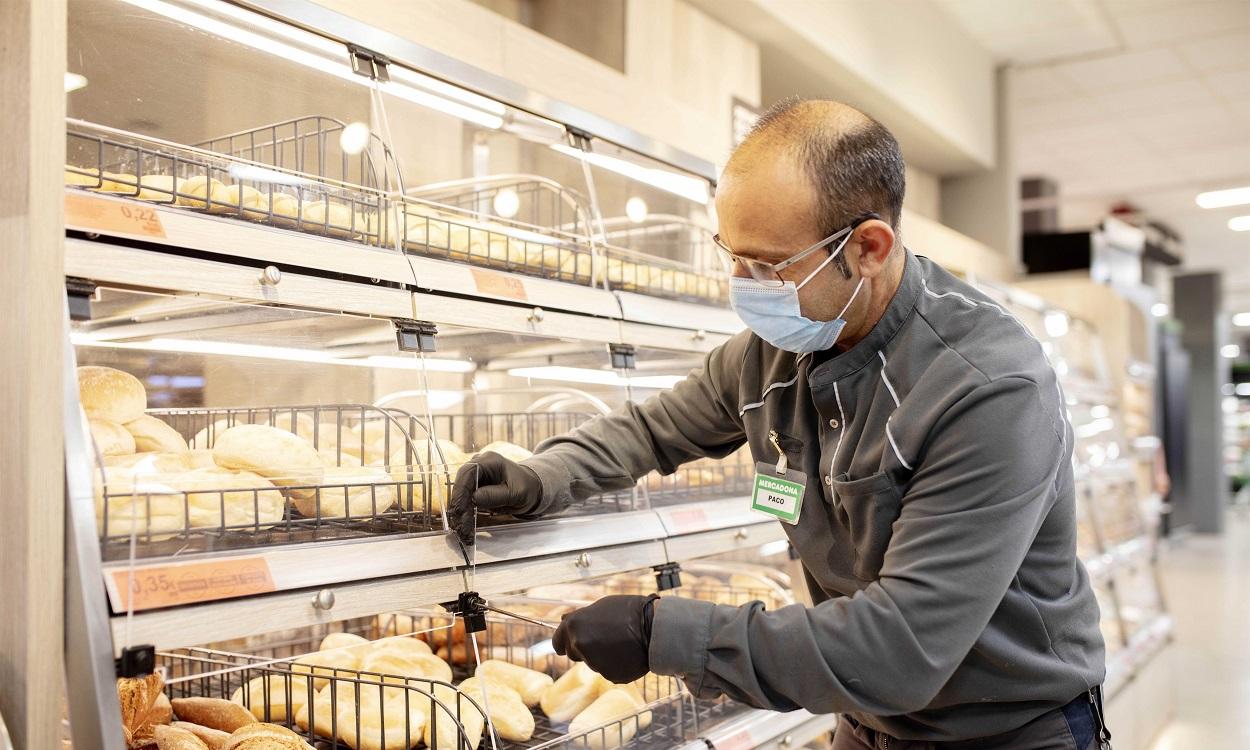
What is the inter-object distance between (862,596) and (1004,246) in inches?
240

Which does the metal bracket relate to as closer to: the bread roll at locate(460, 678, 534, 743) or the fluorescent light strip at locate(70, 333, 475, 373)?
the fluorescent light strip at locate(70, 333, 475, 373)

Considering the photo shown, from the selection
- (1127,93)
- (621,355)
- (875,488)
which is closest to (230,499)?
(875,488)

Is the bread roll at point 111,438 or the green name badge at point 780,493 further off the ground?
the bread roll at point 111,438

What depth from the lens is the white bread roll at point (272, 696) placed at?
171 cm

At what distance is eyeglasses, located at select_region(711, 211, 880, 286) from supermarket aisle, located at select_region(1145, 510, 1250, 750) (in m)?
4.51

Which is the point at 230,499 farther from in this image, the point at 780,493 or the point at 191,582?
the point at 780,493

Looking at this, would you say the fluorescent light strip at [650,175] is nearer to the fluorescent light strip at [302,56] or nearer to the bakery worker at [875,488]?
the fluorescent light strip at [302,56]

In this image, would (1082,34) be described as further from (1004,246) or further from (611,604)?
(611,604)

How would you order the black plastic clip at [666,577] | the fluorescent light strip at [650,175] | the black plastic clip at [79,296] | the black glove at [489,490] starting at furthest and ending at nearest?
the fluorescent light strip at [650,175] → the black plastic clip at [666,577] → the black glove at [489,490] → the black plastic clip at [79,296]

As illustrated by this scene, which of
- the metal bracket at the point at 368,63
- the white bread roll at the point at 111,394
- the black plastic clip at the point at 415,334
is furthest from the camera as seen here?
the metal bracket at the point at 368,63

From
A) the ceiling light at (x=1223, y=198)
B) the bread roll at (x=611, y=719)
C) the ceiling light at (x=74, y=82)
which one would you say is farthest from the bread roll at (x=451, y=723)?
the ceiling light at (x=1223, y=198)

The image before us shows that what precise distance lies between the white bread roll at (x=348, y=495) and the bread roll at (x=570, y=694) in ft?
1.94

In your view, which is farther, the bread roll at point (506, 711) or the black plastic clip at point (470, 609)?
the bread roll at point (506, 711)

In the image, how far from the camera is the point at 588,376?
217 centimetres
